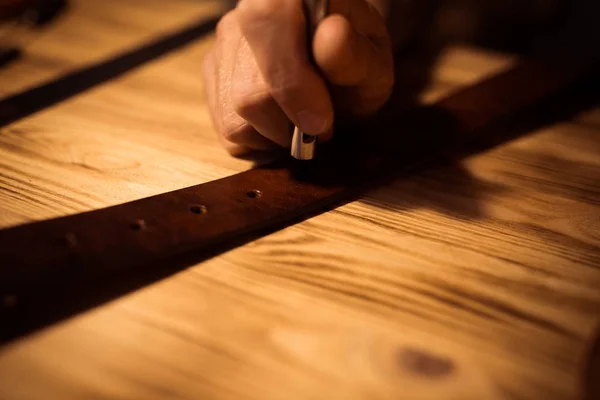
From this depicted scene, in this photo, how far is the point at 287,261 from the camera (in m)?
0.44

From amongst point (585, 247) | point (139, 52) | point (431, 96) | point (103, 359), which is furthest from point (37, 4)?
point (585, 247)

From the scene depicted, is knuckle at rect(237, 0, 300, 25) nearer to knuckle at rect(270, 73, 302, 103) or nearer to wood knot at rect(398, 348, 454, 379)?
knuckle at rect(270, 73, 302, 103)

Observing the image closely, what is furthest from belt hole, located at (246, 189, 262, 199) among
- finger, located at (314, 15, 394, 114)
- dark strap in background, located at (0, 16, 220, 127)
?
dark strap in background, located at (0, 16, 220, 127)

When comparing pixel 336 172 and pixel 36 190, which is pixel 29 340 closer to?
pixel 36 190

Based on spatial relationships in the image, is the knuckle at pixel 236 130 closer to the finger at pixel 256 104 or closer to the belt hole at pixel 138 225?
the finger at pixel 256 104

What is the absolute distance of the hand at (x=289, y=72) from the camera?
0.43 meters

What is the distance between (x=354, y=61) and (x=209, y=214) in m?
0.18

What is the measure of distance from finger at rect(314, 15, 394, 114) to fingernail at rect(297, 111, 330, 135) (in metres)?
0.03

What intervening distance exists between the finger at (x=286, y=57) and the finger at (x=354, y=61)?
0.05 feet

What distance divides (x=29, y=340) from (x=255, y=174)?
0.24 metres

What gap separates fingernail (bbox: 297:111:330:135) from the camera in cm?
45

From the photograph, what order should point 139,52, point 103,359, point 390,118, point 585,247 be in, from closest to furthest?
1. point 103,359
2. point 585,247
3. point 390,118
4. point 139,52

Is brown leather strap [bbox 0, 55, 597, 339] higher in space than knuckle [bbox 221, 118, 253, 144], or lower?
lower

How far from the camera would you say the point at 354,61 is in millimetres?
451
